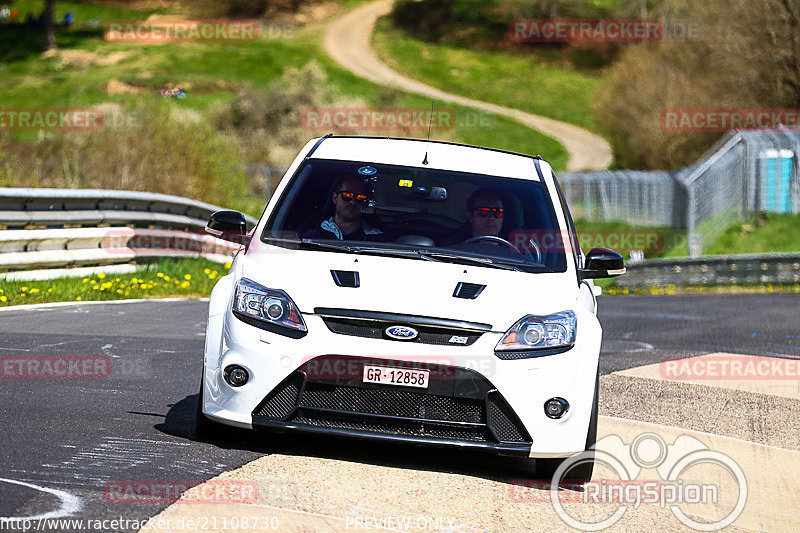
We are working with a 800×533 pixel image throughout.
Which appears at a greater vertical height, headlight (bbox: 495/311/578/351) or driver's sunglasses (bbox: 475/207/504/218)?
driver's sunglasses (bbox: 475/207/504/218)

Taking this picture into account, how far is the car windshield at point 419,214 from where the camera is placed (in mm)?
6887

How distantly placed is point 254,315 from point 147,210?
35.1 feet

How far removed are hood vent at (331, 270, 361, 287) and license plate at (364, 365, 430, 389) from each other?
18.9 inches

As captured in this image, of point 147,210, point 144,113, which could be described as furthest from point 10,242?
point 144,113

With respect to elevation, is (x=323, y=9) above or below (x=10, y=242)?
below

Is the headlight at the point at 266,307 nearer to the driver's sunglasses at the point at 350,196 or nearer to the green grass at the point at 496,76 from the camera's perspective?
the driver's sunglasses at the point at 350,196

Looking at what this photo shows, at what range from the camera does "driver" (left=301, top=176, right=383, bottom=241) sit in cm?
699

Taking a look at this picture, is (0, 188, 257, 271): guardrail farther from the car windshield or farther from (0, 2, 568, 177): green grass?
(0, 2, 568, 177): green grass

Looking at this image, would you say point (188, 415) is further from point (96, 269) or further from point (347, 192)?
point (96, 269)

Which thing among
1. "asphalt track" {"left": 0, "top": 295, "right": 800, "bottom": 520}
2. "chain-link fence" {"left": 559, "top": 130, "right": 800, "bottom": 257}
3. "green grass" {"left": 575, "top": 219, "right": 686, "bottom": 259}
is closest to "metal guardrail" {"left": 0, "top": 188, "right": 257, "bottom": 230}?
"asphalt track" {"left": 0, "top": 295, "right": 800, "bottom": 520}

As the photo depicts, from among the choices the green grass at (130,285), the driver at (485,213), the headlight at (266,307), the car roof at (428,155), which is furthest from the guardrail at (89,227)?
the headlight at (266,307)

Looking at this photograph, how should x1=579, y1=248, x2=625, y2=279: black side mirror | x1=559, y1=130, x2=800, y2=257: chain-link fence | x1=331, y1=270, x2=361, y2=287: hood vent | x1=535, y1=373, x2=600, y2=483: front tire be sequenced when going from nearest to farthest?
x1=331, y1=270, x2=361, y2=287: hood vent → x1=535, y1=373, x2=600, y2=483: front tire → x1=579, y1=248, x2=625, y2=279: black side mirror → x1=559, y1=130, x2=800, y2=257: chain-link fence

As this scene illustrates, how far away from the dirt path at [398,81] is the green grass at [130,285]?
46711mm

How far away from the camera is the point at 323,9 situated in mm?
100625
